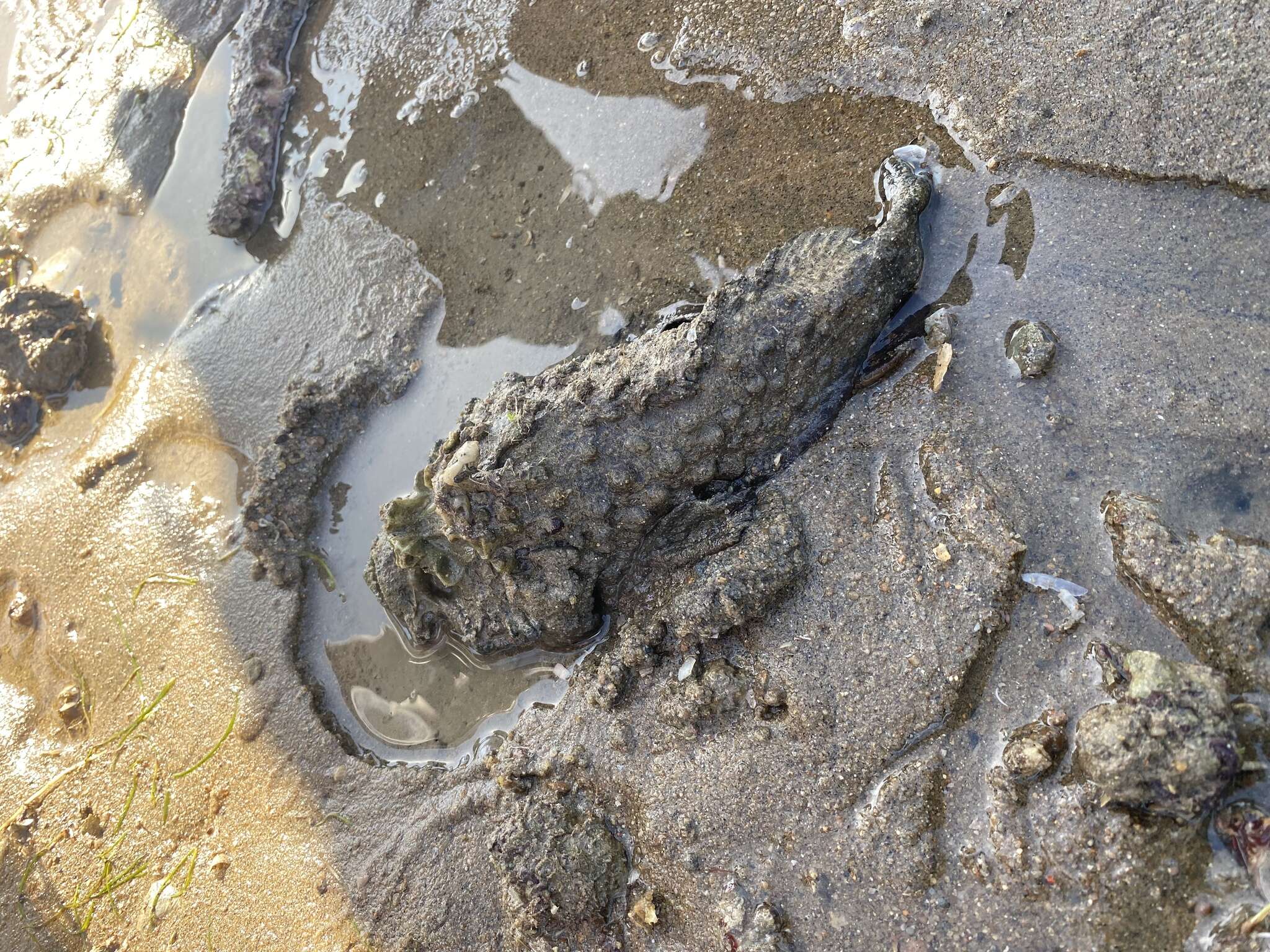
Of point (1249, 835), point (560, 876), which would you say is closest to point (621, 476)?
point (560, 876)

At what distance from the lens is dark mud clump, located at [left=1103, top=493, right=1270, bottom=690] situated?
1672mm

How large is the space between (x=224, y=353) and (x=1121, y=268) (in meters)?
2.91

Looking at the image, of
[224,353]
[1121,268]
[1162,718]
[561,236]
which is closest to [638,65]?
[561,236]

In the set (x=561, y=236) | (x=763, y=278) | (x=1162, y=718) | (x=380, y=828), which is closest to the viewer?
(x=1162, y=718)

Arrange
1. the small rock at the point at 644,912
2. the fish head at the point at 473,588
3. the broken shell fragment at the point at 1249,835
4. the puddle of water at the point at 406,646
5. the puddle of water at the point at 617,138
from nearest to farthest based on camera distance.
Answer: the broken shell fragment at the point at 1249,835 < the small rock at the point at 644,912 < the fish head at the point at 473,588 < the puddle of water at the point at 406,646 < the puddle of water at the point at 617,138

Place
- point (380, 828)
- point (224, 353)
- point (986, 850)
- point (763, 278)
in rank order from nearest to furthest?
point (986, 850) → point (763, 278) → point (380, 828) → point (224, 353)

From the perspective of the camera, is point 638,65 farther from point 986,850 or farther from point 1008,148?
point 986,850

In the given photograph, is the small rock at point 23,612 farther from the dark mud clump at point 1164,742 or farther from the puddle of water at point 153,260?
the dark mud clump at point 1164,742

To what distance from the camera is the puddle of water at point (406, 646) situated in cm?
237

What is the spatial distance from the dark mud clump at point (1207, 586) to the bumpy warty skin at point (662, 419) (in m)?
0.76

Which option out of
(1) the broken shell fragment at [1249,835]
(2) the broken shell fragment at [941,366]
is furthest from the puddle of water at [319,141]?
(1) the broken shell fragment at [1249,835]

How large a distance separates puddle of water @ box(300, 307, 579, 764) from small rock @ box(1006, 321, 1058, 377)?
125cm

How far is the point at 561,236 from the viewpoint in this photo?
264 centimetres

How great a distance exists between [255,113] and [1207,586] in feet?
11.7
